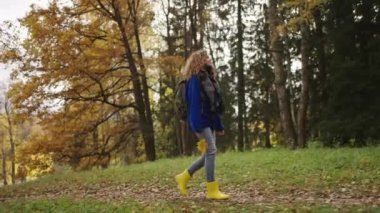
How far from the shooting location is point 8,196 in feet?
44.3

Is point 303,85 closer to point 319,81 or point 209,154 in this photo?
point 319,81

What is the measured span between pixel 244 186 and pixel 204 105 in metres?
2.85

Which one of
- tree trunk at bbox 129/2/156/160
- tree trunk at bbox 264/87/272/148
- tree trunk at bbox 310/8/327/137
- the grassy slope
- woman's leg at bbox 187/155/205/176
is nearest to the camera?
the grassy slope

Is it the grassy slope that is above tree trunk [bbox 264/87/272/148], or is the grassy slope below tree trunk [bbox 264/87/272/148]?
below

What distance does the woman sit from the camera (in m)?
7.88

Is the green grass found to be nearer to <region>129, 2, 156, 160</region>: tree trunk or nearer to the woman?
the woman

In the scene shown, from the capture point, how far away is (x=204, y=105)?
311 inches

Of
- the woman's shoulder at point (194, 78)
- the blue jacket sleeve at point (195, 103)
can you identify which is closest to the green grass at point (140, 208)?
the blue jacket sleeve at point (195, 103)

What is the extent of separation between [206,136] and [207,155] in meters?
0.32

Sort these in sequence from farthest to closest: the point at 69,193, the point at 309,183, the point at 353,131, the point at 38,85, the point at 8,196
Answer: the point at 38,85, the point at 353,131, the point at 8,196, the point at 69,193, the point at 309,183

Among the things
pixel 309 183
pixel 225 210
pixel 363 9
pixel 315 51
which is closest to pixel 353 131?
pixel 363 9

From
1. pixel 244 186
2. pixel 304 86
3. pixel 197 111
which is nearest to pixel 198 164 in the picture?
pixel 197 111

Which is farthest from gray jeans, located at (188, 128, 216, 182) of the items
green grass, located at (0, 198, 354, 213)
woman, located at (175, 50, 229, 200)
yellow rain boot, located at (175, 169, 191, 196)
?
green grass, located at (0, 198, 354, 213)

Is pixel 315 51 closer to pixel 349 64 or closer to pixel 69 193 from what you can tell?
pixel 349 64
